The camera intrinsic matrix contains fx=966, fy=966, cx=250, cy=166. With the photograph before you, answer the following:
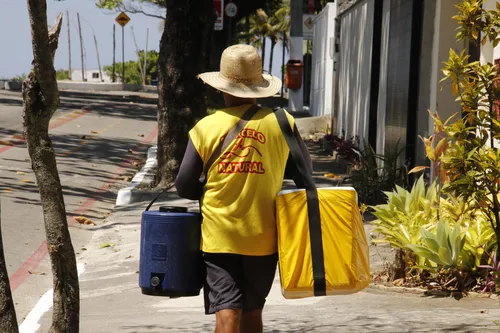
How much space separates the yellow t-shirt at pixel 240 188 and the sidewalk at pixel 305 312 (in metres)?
1.81

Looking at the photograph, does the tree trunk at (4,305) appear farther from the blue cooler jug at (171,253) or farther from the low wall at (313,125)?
the low wall at (313,125)

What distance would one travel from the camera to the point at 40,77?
5.72m

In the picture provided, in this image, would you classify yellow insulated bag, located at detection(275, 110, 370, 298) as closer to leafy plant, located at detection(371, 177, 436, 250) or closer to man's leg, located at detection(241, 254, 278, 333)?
man's leg, located at detection(241, 254, 278, 333)

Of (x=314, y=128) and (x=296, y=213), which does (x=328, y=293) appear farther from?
(x=314, y=128)

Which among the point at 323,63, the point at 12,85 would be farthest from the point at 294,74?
the point at 12,85

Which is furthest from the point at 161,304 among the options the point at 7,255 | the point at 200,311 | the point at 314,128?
the point at 314,128

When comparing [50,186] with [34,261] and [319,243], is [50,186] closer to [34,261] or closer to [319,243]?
[319,243]

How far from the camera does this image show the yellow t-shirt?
4.74 metres

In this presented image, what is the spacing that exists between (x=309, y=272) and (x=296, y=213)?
30 cm

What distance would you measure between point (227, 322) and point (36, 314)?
3.52 m

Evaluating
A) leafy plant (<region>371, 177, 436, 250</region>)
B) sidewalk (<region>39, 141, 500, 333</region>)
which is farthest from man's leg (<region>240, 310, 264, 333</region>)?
leafy plant (<region>371, 177, 436, 250</region>)

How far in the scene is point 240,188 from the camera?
4742 mm

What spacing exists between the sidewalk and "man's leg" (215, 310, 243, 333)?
1838mm

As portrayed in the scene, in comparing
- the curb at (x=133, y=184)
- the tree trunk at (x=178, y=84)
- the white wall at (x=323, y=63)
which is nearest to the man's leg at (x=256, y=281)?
the curb at (x=133, y=184)
